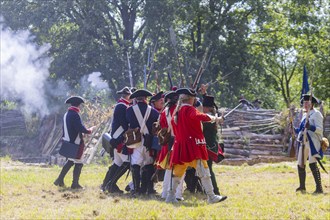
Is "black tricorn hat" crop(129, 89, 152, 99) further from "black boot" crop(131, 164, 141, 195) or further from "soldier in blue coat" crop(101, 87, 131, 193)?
"black boot" crop(131, 164, 141, 195)

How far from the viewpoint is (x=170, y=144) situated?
8.68 meters

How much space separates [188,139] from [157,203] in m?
1.01

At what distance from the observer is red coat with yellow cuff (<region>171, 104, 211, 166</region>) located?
317 inches

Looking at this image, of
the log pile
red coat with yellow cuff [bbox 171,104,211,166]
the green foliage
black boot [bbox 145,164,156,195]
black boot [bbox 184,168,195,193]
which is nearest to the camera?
red coat with yellow cuff [bbox 171,104,211,166]

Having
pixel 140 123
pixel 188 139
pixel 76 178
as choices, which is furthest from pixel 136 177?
pixel 76 178

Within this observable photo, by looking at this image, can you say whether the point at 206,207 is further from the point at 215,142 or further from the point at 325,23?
the point at 325,23

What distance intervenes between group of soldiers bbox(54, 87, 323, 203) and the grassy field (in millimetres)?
342

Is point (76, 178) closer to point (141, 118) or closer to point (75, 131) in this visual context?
point (75, 131)

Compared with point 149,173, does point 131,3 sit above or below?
above

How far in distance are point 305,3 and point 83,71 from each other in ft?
37.0

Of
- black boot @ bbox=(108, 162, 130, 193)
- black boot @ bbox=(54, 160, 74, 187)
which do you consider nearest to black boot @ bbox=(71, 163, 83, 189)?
black boot @ bbox=(54, 160, 74, 187)

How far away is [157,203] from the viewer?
26.8 ft

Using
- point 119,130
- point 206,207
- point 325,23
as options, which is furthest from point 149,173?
point 325,23

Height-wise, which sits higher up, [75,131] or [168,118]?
[168,118]
